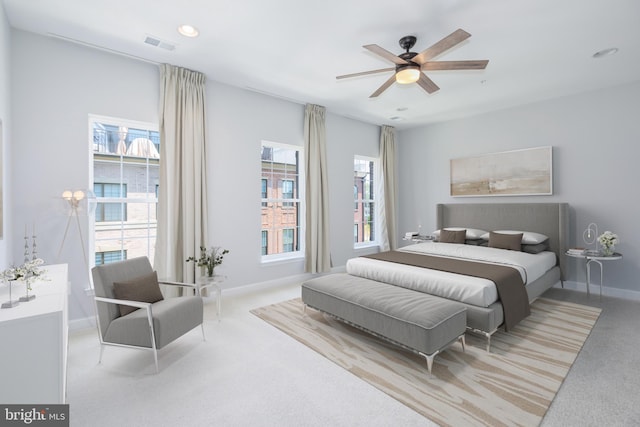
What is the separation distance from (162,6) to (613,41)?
4535 mm

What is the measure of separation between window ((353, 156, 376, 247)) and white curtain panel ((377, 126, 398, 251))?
24 cm

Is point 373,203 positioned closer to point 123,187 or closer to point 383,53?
point 383,53

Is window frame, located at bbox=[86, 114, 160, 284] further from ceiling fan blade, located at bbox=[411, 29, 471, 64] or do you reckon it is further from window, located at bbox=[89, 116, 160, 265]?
ceiling fan blade, located at bbox=[411, 29, 471, 64]

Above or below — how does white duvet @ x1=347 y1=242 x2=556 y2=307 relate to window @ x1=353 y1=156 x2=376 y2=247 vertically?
below

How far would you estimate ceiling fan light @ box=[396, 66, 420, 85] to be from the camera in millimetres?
2924

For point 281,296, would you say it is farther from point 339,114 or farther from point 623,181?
point 623,181

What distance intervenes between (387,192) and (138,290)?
5.13 metres

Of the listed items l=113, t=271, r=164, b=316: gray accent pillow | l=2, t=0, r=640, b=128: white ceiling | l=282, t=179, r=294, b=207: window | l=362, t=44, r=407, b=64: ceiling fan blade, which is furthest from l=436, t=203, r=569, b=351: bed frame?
l=113, t=271, r=164, b=316: gray accent pillow

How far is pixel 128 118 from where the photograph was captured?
358 cm

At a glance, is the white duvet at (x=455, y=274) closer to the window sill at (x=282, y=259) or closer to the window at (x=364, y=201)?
the window sill at (x=282, y=259)

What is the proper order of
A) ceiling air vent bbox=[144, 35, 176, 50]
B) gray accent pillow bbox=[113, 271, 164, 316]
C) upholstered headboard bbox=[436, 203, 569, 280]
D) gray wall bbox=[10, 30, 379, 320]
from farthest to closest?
upholstered headboard bbox=[436, 203, 569, 280] < ceiling air vent bbox=[144, 35, 176, 50] < gray wall bbox=[10, 30, 379, 320] < gray accent pillow bbox=[113, 271, 164, 316]

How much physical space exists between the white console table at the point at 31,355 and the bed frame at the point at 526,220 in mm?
3474

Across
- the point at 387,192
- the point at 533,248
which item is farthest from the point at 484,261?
the point at 387,192

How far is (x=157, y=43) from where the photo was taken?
3271mm
